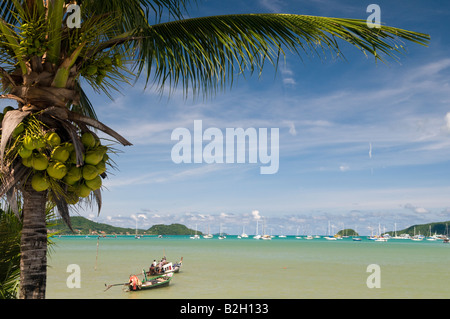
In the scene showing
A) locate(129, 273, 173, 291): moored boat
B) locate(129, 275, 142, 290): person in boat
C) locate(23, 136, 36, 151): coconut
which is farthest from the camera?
locate(129, 273, 173, 291): moored boat

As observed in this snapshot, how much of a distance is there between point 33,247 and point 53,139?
29.3 inches

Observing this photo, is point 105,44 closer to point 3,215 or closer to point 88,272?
point 3,215

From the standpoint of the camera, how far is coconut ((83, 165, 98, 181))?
253 cm

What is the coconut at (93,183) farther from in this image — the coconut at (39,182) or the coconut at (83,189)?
the coconut at (39,182)

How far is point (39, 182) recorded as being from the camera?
253 centimetres

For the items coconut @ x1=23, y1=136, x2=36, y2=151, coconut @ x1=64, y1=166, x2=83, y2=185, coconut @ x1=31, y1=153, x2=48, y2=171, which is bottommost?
coconut @ x1=64, y1=166, x2=83, y2=185

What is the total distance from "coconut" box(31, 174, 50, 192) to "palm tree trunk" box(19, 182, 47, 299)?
149 millimetres

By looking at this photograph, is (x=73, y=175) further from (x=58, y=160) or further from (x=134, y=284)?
(x=134, y=284)

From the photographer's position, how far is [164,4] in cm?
413

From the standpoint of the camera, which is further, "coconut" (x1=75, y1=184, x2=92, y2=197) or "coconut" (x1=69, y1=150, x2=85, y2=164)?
"coconut" (x1=75, y1=184, x2=92, y2=197)

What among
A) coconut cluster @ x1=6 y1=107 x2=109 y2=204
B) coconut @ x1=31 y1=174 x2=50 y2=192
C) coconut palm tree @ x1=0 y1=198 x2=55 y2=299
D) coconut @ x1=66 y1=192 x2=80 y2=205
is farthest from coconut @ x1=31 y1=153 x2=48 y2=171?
coconut palm tree @ x1=0 y1=198 x2=55 y2=299

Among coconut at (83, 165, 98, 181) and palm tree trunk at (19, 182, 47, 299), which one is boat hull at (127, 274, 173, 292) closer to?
palm tree trunk at (19, 182, 47, 299)

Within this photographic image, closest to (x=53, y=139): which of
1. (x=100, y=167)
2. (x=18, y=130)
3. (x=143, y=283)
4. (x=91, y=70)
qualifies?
(x=18, y=130)
